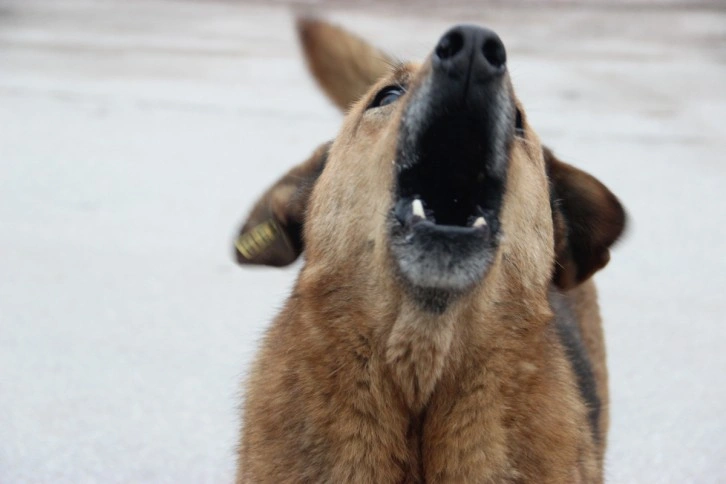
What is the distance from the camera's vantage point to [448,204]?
2.36 metres

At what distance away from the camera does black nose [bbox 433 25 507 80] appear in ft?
7.14

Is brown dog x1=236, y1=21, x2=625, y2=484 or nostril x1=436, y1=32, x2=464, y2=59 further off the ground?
nostril x1=436, y1=32, x2=464, y2=59

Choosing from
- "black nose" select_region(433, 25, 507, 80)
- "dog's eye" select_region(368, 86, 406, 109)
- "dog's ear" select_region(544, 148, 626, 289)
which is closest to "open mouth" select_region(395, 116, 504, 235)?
"black nose" select_region(433, 25, 507, 80)

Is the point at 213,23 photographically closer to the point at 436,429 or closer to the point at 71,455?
the point at 71,455

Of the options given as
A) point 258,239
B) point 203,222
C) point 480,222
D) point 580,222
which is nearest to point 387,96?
point 480,222

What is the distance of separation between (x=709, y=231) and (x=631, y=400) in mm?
2018

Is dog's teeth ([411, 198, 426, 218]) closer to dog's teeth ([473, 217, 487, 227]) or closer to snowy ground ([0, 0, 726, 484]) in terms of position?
dog's teeth ([473, 217, 487, 227])

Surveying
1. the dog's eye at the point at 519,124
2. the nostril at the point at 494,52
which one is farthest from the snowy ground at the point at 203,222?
the nostril at the point at 494,52

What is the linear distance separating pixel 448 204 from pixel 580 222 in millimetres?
670

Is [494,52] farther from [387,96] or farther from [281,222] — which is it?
[281,222]

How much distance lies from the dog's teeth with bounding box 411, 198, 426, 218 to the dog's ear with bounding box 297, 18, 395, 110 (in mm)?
1321

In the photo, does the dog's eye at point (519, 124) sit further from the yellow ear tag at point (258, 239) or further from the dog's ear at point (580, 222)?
the yellow ear tag at point (258, 239)

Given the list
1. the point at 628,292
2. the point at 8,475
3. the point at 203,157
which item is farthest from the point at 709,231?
the point at 8,475

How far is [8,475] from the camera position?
3.41 m
